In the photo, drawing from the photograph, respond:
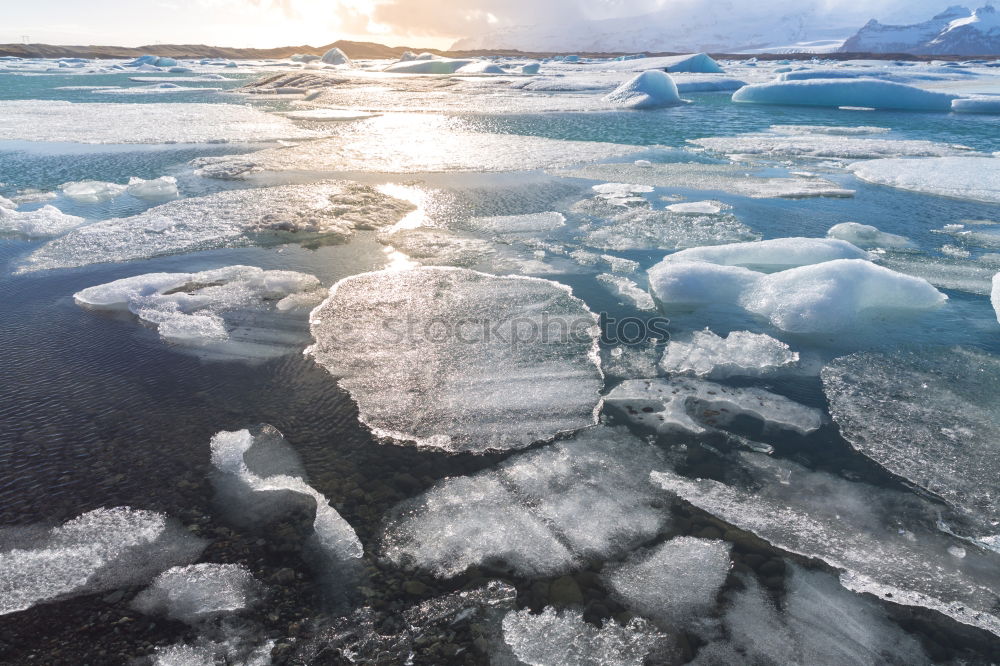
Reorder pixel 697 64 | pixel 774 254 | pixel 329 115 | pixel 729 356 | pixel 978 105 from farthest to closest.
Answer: pixel 697 64 → pixel 978 105 → pixel 329 115 → pixel 774 254 → pixel 729 356

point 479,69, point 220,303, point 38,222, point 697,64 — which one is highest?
point 479,69

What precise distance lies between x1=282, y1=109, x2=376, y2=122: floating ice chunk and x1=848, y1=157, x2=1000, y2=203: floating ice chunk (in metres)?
12.1

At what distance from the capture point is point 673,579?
82.7 inches

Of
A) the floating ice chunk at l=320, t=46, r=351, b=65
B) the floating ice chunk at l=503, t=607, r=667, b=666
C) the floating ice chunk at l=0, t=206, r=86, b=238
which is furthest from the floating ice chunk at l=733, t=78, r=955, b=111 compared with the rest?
the floating ice chunk at l=320, t=46, r=351, b=65

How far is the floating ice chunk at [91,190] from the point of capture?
7.16 meters

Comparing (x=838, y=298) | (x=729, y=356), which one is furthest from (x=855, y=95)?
(x=729, y=356)

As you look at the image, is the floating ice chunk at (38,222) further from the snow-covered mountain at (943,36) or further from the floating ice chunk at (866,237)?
the snow-covered mountain at (943,36)

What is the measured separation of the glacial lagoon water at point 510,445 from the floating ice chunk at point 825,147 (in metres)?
4.40

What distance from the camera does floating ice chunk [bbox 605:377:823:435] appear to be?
294 cm

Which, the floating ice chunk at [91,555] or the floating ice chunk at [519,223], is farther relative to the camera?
the floating ice chunk at [519,223]

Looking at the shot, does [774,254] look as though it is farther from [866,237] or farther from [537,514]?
[537,514]

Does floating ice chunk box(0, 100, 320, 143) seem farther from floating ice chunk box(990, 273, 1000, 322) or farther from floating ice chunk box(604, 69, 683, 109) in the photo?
floating ice chunk box(990, 273, 1000, 322)

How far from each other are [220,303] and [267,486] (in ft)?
7.14

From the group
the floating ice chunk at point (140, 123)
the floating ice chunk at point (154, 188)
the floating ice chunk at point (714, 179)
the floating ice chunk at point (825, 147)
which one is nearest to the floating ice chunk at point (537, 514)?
the floating ice chunk at point (714, 179)
